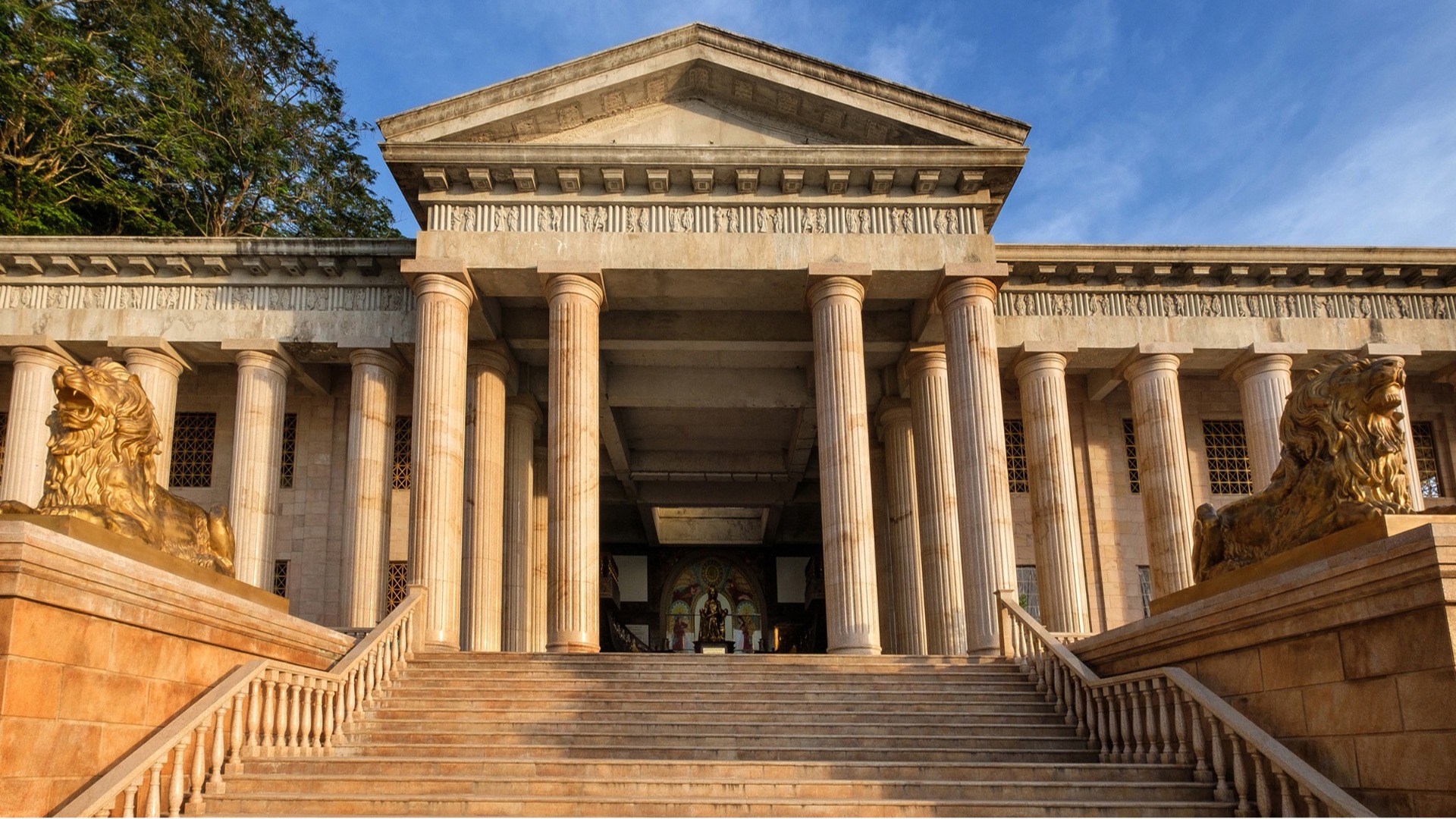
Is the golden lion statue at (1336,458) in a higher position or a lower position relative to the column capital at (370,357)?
lower

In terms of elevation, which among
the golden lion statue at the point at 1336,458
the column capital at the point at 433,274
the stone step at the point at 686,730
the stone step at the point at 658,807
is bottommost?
the stone step at the point at 658,807

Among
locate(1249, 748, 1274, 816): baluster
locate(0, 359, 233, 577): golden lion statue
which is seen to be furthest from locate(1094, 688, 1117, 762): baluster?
locate(0, 359, 233, 577): golden lion statue

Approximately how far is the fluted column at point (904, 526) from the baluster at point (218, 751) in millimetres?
15259

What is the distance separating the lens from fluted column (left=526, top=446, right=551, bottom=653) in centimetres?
2339

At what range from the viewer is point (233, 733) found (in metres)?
9.53

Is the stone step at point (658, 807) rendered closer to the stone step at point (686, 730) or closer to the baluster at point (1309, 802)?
the baluster at point (1309, 802)

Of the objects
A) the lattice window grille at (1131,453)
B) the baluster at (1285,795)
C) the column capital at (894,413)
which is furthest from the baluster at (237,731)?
the lattice window grille at (1131,453)

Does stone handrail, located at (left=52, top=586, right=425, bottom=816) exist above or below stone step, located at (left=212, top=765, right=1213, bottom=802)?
above

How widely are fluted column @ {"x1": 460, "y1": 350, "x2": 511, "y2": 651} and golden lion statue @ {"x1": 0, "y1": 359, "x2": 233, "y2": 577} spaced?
35.2 ft

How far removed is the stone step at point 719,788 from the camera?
8984 millimetres

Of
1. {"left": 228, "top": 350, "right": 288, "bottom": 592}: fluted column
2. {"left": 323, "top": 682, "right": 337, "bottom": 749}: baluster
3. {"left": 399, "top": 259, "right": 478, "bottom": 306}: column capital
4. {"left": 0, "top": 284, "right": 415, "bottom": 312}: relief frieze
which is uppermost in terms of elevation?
{"left": 0, "top": 284, "right": 415, "bottom": 312}: relief frieze

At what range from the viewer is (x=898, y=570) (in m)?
23.6

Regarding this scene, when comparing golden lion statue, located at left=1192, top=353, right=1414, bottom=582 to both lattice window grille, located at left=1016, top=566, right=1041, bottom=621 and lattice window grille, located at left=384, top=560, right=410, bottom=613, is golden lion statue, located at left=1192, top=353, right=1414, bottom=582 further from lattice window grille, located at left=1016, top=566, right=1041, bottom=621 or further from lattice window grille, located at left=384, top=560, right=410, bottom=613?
lattice window grille, located at left=384, top=560, right=410, bottom=613

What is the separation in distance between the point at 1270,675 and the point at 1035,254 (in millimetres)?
13802
